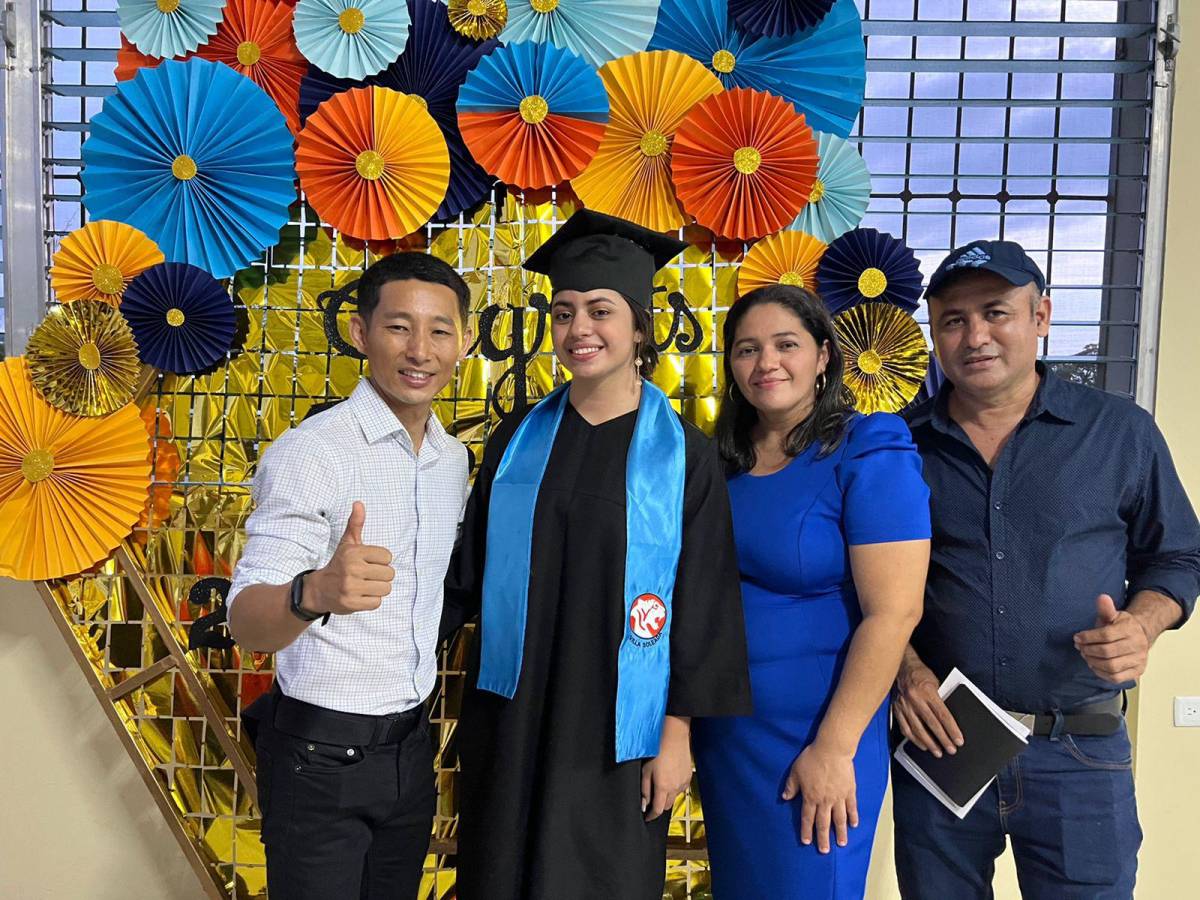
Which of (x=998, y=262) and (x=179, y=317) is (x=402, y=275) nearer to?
(x=179, y=317)

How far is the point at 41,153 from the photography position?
99.7 inches

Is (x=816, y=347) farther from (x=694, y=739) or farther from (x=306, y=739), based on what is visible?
(x=306, y=739)

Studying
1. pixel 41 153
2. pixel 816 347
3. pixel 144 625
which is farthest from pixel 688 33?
pixel 144 625

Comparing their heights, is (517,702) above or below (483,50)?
below

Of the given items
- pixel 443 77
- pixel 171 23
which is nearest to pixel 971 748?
pixel 443 77

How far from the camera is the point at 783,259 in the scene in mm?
2262

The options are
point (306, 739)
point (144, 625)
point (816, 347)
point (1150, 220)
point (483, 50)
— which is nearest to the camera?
point (306, 739)

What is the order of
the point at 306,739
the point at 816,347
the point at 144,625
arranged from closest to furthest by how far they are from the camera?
1. the point at 306,739
2. the point at 816,347
3. the point at 144,625

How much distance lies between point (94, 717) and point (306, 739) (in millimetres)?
1403

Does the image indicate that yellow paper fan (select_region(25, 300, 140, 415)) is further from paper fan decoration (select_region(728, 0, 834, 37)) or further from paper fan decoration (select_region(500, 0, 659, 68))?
paper fan decoration (select_region(728, 0, 834, 37))

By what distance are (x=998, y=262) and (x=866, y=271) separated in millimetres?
517

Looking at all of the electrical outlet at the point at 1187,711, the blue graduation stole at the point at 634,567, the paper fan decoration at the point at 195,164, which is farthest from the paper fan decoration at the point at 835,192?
the electrical outlet at the point at 1187,711

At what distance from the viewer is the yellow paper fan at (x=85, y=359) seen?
227 centimetres

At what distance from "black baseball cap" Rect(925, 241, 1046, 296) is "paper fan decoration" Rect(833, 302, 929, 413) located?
438 mm
